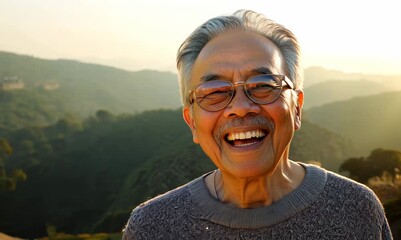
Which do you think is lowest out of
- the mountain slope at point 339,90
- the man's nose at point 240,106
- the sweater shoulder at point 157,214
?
the mountain slope at point 339,90

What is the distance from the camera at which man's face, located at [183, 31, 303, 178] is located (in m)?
2.26

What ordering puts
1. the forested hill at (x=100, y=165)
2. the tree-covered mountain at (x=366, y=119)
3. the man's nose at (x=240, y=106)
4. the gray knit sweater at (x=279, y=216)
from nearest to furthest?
1. the man's nose at (x=240, y=106)
2. the gray knit sweater at (x=279, y=216)
3. the forested hill at (x=100, y=165)
4. the tree-covered mountain at (x=366, y=119)

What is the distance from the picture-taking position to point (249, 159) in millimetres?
2264

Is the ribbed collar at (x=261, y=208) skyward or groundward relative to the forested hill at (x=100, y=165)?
skyward

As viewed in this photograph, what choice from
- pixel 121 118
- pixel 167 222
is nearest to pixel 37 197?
pixel 121 118

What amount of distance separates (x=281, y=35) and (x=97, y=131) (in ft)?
343

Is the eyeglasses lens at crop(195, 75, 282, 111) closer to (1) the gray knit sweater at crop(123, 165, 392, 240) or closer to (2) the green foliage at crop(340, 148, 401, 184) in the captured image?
(1) the gray knit sweater at crop(123, 165, 392, 240)

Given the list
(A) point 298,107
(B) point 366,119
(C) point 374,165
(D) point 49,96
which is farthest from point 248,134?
(D) point 49,96

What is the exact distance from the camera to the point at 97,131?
104 metres

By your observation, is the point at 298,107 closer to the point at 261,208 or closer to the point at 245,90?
the point at 245,90

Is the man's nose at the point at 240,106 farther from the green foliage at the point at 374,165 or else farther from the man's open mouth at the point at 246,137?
the green foliage at the point at 374,165

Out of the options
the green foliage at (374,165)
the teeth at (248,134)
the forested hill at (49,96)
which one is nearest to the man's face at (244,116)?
the teeth at (248,134)

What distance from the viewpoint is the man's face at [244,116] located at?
226cm

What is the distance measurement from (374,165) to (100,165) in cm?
6759
